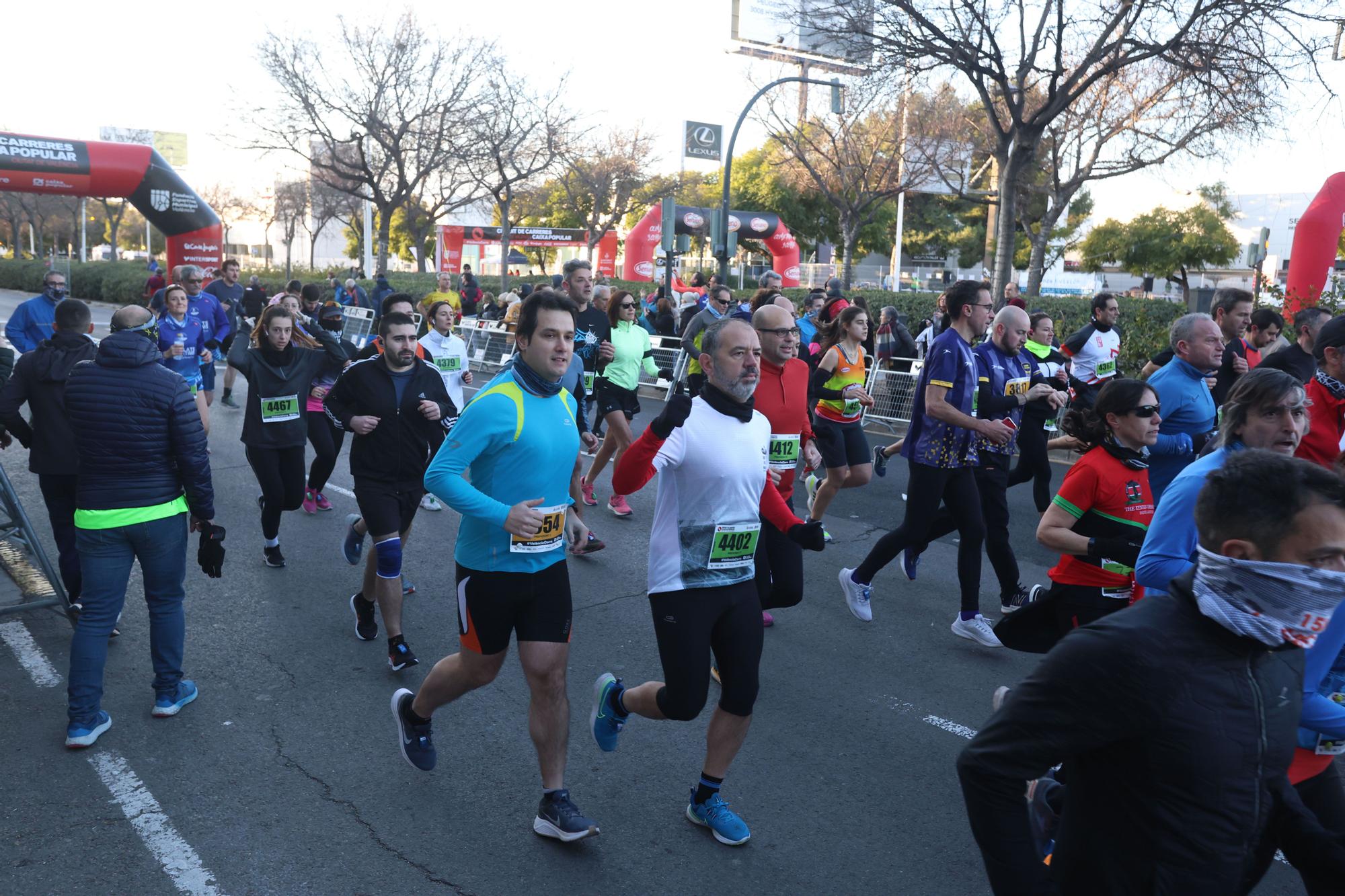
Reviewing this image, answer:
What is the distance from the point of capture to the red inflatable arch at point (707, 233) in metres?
34.5

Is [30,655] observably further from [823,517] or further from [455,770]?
[823,517]

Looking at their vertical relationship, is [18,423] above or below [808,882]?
above

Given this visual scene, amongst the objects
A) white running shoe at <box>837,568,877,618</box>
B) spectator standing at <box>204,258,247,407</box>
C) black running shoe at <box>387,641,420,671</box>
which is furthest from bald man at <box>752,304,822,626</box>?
spectator standing at <box>204,258,247,407</box>

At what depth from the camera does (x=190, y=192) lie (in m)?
27.5

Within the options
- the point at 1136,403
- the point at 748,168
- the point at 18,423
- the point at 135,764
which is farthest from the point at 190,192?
the point at 748,168

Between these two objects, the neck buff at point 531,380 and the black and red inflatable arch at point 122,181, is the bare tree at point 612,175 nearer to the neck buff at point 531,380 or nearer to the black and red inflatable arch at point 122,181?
the black and red inflatable arch at point 122,181

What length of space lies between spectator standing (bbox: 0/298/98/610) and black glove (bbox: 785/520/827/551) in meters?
3.61

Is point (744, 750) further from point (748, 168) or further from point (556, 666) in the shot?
point (748, 168)

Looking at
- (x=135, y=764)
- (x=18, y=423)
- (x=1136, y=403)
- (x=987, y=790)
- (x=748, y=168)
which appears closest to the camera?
(x=987, y=790)

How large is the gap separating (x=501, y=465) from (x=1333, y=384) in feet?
12.3

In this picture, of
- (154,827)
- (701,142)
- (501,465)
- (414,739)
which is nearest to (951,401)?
(501,465)

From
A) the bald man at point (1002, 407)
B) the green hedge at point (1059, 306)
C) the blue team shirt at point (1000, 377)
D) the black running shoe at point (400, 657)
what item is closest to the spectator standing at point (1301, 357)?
the bald man at point (1002, 407)

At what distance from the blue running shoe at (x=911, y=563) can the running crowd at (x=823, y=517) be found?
0.07 m

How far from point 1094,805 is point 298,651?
467 centimetres
